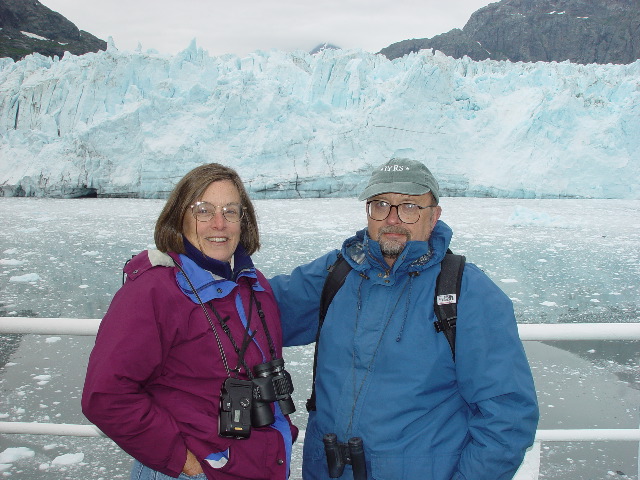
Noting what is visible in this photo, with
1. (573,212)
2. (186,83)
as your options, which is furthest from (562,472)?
(186,83)

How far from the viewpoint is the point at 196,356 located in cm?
116

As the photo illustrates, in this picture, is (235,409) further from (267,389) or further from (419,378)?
(419,378)

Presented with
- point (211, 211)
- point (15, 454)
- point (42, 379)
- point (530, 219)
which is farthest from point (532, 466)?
point (530, 219)

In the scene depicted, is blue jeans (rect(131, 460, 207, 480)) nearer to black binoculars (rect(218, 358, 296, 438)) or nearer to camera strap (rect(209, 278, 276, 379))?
black binoculars (rect(218, 358, 296, 438))

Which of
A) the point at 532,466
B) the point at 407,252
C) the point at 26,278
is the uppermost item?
the point at 407,252

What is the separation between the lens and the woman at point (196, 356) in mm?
1063

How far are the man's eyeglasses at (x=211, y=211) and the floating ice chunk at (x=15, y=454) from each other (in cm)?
186

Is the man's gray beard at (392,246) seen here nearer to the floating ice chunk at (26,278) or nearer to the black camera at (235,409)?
the black camera at (235,409)

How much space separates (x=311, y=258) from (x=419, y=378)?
562 centimetres

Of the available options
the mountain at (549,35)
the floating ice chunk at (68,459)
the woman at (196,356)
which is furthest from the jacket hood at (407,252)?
the mountain at (549,35)

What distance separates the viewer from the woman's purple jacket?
1.05 meters

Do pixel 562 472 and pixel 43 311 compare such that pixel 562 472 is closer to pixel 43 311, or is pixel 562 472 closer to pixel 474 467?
pixel 474 467

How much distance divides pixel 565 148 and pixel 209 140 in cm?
1001

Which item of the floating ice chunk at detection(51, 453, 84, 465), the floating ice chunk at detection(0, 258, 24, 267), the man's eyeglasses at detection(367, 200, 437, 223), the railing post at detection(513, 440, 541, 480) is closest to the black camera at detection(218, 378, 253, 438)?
the man's eyeglasses at detection(367, 200, 437, 223)
